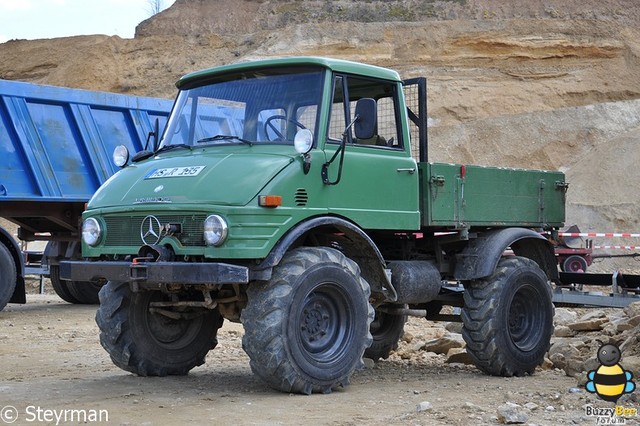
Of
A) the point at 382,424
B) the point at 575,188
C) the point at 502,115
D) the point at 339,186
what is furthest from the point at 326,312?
the point at 502,115

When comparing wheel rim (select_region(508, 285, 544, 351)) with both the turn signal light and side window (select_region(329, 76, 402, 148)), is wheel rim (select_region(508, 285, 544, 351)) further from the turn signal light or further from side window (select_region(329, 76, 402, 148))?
the turn signal light

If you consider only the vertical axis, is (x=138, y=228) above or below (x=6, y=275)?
above

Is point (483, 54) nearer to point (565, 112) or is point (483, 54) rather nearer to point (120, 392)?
point (565, 112)

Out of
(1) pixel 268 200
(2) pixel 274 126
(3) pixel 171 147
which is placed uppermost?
(2) pixel 274 126

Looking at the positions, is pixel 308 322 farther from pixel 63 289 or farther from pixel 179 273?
pixel 63 289

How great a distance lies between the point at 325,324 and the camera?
793 cm

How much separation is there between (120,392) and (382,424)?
7.56ft

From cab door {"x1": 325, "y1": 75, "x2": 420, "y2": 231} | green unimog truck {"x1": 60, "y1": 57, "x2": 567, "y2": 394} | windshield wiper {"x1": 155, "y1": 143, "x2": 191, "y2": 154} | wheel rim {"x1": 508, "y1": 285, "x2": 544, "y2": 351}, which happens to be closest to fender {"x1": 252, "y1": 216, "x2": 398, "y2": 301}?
green unimog truck {"x1": 60, "y1": 57, "x2": 567, "y2": 394}

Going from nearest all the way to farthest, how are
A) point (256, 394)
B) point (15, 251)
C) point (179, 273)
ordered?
point (179, 273)
point (256, 394)
point (15, 251)

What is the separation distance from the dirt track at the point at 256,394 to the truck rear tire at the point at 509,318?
7.8 inches

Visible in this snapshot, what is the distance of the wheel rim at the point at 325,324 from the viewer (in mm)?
7727

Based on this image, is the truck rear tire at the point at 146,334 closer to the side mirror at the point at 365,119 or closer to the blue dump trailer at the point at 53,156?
the side mirror at the point at 365,119

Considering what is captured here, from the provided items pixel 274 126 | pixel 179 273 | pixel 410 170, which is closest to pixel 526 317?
pixel 410 170

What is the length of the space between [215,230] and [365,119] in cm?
157
